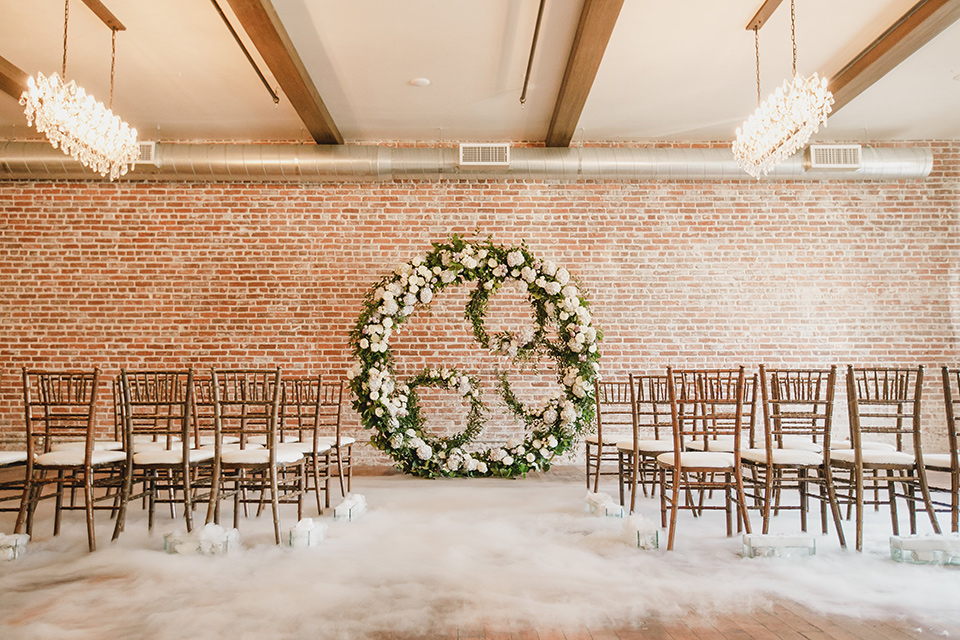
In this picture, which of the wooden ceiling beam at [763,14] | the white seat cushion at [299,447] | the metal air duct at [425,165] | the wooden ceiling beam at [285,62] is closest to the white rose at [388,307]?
the white seat cushion at [299,447]

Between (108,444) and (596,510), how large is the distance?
388cm

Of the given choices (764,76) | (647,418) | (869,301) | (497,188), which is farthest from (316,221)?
(869,301)

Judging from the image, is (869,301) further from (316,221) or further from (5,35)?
(5,35)

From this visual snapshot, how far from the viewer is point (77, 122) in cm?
517

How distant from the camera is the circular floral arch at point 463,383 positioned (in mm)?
6453

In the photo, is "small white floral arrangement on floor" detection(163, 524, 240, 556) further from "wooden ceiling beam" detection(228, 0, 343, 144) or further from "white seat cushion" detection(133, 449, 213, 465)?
"wooden ceiling beam" detection(228, 0, 343, 144)

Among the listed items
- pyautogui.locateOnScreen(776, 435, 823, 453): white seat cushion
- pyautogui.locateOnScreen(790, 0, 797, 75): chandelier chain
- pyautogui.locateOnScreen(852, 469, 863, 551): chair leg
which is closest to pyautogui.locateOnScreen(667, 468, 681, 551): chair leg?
pyautogui.locateOnScreen(852, 469, 863, 551): chair leg

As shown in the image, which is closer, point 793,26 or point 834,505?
point 834,505

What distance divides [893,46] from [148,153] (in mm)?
7548

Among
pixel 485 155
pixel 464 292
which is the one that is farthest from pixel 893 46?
pixel 464 292

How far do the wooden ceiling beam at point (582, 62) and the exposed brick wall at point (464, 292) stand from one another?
3.51 feet

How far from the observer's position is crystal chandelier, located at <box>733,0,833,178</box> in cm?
517

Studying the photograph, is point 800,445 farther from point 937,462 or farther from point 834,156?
point 834,156

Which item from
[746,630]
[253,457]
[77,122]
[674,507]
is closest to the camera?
[746,630]
